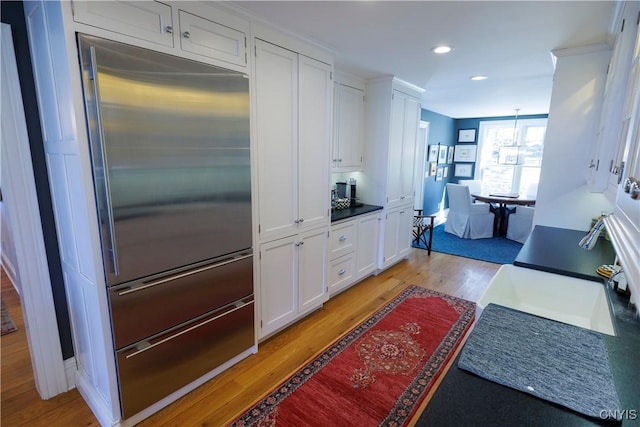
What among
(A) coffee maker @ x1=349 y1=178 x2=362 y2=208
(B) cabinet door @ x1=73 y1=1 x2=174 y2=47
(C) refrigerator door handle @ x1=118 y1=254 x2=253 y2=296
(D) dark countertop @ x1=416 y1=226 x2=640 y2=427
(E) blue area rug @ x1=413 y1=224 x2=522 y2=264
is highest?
(B) cabinet door @ x1=73 y1=1 x2=174 y2=47

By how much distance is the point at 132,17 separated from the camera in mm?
1458

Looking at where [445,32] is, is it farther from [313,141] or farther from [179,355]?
[179,355]

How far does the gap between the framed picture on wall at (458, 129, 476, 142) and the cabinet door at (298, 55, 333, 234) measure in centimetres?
594

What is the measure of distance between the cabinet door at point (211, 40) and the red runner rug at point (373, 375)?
2125 millimetres

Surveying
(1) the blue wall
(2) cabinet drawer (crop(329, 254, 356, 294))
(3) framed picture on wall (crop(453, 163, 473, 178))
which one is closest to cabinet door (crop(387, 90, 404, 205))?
(2) cabinet drawer (crop(329, 254, 356, 294))

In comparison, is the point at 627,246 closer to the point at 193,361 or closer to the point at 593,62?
the point at 193,361

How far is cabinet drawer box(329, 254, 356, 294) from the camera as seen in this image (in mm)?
3166

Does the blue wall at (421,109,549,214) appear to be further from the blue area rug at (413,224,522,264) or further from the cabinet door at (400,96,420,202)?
the cabinet door at (400,96,420,202)

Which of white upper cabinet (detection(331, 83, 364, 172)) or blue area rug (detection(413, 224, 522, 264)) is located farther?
blue area rug (detection(413, 224, 522, 264))

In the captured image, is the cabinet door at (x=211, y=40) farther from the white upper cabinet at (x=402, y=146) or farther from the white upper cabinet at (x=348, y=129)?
the white upper cabinet at (x=402, y=146)

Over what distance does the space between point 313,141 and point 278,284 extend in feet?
4.00

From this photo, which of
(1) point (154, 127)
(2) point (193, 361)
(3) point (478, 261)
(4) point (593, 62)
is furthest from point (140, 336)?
(3) point (478, 261)

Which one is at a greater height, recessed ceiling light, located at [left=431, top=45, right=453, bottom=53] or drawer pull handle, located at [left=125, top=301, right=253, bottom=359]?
recessed ceiling light, located at [left=431, top=45, right=453, bottom=53]

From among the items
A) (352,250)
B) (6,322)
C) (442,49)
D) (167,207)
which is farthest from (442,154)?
(6,322)
